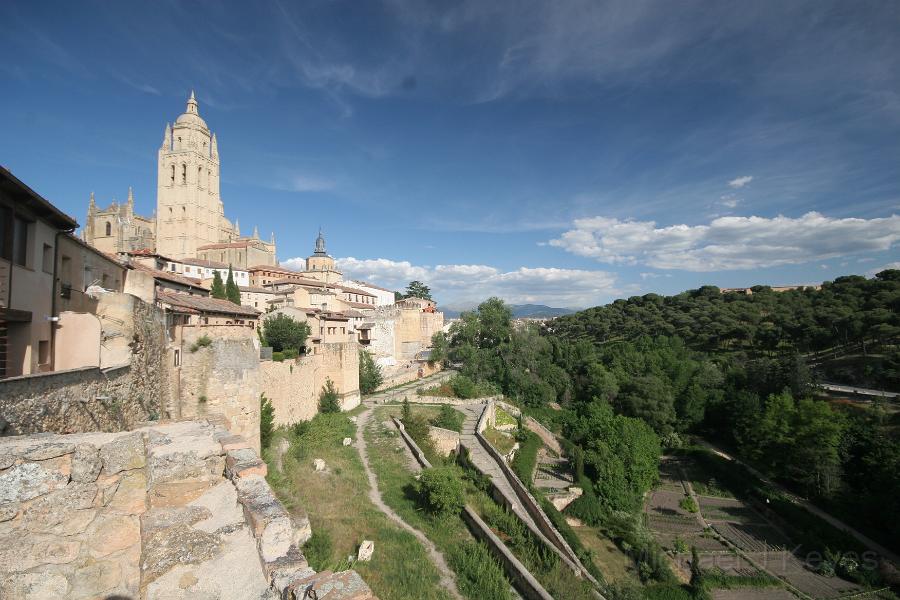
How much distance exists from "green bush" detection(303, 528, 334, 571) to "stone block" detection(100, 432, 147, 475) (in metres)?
5.21

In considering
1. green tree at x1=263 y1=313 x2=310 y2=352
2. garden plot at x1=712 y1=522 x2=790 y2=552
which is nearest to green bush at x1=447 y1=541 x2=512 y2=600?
green tree at x1=263 y1=313 x2=310 y2=352

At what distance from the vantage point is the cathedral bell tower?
2299 inches

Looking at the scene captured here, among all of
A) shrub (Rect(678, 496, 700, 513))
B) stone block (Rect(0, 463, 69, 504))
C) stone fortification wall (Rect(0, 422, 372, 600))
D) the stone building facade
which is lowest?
shrub (Rect(678, 496, 700, 513))

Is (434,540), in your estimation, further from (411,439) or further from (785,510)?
(785,510)

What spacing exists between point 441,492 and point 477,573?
9.57 ft

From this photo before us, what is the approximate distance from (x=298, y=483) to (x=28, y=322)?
779 centimetres

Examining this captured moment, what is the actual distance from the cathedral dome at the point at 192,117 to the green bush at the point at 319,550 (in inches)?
2651

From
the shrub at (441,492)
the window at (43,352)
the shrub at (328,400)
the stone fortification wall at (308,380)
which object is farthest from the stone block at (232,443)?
the shrub at (328,400)

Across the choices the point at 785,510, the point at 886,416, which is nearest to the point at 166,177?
the point at 785,510

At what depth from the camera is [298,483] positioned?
12680 millimetres

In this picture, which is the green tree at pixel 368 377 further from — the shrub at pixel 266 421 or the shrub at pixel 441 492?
the shrub at pixel 441 492

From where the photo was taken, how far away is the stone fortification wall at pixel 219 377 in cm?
1119

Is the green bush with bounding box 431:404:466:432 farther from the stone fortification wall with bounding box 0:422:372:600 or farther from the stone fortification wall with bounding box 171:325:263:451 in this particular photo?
the stone fortification wall with bounding box 0:422:372:600

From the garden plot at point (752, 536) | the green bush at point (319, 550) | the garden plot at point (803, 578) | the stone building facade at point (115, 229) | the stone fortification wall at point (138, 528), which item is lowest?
the garden plot at point (803, 578)
